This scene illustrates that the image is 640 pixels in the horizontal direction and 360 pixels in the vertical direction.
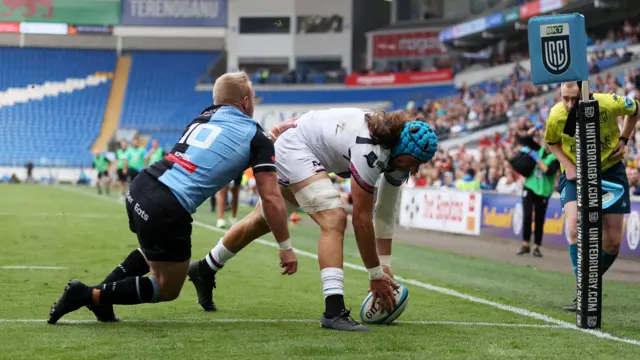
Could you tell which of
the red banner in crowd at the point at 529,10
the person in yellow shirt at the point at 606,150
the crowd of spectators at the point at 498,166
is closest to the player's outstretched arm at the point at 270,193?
the person in yellow shirt at the point at 606,150

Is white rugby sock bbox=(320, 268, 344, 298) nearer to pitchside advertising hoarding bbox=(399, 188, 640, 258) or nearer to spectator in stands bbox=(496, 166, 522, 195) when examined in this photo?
pitchside advertising hoarding bbox=(399, 188, 640, 258)

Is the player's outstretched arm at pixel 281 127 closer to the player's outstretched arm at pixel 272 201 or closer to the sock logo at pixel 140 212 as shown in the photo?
the player's outstretched arm at pixel 272 201

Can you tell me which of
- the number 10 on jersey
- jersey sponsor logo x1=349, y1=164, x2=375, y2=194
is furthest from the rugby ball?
the number 10 on jersey

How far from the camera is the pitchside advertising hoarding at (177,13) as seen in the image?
67000 millimetres

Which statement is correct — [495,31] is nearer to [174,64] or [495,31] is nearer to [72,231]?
[174,64]

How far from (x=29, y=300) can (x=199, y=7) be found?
2408 inches

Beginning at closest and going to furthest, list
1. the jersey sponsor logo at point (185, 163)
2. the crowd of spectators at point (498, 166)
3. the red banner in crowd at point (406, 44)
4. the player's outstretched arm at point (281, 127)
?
the jersey sponsor logo at point (185, 163)
the player's outstretched arm at point (281, 127)
the crowd of spectators at point (498, 166)
the red banner in crowd at point (406, 44)

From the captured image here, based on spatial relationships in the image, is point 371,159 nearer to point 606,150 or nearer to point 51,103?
point 606,150

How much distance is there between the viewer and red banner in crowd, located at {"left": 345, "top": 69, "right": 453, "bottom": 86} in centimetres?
5593

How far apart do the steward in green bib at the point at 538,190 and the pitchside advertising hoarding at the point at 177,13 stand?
174 ft

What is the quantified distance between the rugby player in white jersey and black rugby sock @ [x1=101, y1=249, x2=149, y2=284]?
3.63 ft

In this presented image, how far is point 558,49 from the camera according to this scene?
6902mm

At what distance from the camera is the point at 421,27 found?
60875mm

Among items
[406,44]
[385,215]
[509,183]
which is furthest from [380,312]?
[406,44]
